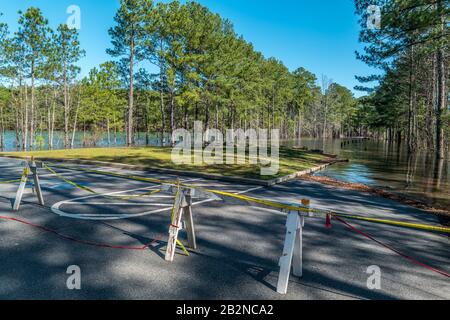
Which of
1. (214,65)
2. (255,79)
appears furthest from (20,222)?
(255,79)

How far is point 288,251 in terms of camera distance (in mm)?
3631

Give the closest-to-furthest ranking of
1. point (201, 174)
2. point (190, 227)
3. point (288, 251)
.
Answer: point (288, 251) → point (190, 227) → point (201, 174)

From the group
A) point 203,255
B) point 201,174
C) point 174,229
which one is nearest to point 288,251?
point 203,255

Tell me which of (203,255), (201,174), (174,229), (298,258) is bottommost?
(203,255)

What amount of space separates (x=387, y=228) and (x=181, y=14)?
103 feet

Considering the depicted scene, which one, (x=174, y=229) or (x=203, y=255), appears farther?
(x=203, y=255)

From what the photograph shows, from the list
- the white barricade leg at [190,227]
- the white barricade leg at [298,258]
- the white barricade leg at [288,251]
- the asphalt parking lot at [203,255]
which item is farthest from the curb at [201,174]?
the white barricade leg at [288,251]

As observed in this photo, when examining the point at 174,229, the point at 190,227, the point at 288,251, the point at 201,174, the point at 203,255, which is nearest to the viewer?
the point at 288,251

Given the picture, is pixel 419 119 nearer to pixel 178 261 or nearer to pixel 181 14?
pixel 181 14

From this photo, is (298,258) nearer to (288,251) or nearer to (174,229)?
(288,251)

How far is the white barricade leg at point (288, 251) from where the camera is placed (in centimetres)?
354

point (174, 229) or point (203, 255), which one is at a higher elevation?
point (174, 229)

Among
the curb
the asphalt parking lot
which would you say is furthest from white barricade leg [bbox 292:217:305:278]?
the curb

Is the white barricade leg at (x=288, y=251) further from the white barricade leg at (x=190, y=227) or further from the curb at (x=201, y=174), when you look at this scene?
the curb at (x=201, y=174)
